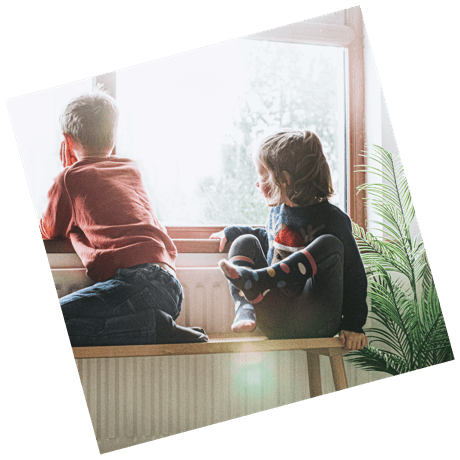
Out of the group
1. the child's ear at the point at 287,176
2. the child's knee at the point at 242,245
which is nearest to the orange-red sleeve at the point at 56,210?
the child's knee at the point at 242,245

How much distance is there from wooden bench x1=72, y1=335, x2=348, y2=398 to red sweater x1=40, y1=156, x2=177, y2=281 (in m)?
0.36

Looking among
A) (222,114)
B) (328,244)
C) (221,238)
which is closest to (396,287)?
(328,244)

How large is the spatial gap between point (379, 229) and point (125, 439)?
1.78m

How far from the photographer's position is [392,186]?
3129 mm

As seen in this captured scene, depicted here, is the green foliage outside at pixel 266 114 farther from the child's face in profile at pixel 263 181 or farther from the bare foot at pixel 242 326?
the bare foot at pixel 242 326

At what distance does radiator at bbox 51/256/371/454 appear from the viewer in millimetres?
2635

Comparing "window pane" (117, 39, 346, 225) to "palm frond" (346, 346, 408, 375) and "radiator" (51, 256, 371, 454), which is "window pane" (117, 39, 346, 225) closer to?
"radiator" (51, 256, 371, 454)

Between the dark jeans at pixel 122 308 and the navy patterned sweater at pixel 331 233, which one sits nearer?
the dark jeans at pixel 122 308

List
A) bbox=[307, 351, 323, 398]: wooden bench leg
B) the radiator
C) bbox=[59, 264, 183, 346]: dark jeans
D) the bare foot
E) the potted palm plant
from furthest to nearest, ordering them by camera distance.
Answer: the potted palm plant → bbox=[307, 351, 323, 398]: wooden bench leg → the bare foot → the radiator → bbox=[59, 264, 183, 346]: dark jeans

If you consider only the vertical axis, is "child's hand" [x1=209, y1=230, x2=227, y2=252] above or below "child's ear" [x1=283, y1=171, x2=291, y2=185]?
below

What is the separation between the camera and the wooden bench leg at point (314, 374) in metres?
2.91

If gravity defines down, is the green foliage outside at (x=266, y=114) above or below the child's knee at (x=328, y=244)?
above

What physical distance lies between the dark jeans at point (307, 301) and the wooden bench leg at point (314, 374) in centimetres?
14

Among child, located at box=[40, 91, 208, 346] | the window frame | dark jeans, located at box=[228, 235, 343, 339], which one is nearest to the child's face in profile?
dark jeans, located at box=[228, 235, 343, 339]
